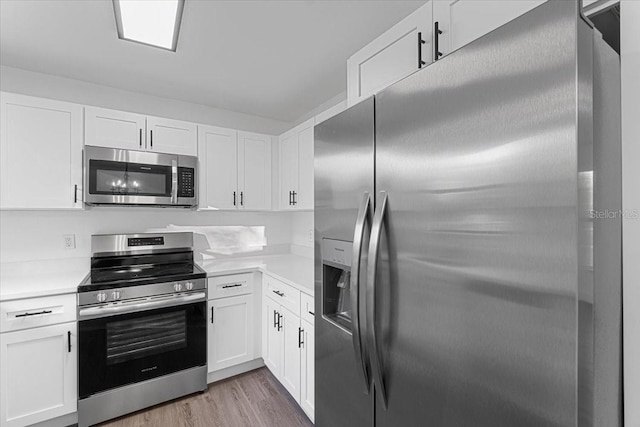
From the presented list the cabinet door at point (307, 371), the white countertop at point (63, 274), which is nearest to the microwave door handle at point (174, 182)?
the white countertop at point (63, 274)

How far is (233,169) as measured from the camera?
285cm

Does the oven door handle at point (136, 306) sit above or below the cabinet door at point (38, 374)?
above

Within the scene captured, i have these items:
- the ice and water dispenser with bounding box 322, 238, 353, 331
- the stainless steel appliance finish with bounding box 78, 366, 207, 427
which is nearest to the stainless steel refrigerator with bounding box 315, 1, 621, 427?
the ice and water dispenser with bounding box 322, 238, 353, 331

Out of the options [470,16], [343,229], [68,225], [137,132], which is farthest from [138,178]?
→ [470,16]

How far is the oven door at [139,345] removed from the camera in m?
1.93

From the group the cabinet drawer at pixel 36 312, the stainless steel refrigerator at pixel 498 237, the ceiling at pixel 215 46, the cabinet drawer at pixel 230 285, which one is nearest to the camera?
the stainless steel refrigerator at pixel 498 237

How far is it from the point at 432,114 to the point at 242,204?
2396 millimetres

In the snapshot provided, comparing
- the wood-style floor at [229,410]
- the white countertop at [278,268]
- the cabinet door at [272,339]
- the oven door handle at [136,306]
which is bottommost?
the wood-style floor at [229,410]

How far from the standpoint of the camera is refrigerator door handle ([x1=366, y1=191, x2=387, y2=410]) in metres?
0.87

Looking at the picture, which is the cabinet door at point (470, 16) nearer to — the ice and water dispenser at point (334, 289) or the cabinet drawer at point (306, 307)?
the ice and water dispenser at point (334, 289)

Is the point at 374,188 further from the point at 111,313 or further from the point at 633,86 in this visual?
the point at 111,313

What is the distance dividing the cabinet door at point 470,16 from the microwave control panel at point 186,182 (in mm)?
2113

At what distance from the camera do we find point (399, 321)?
0.83m

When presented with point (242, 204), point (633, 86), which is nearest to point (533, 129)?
point (633, 86)
